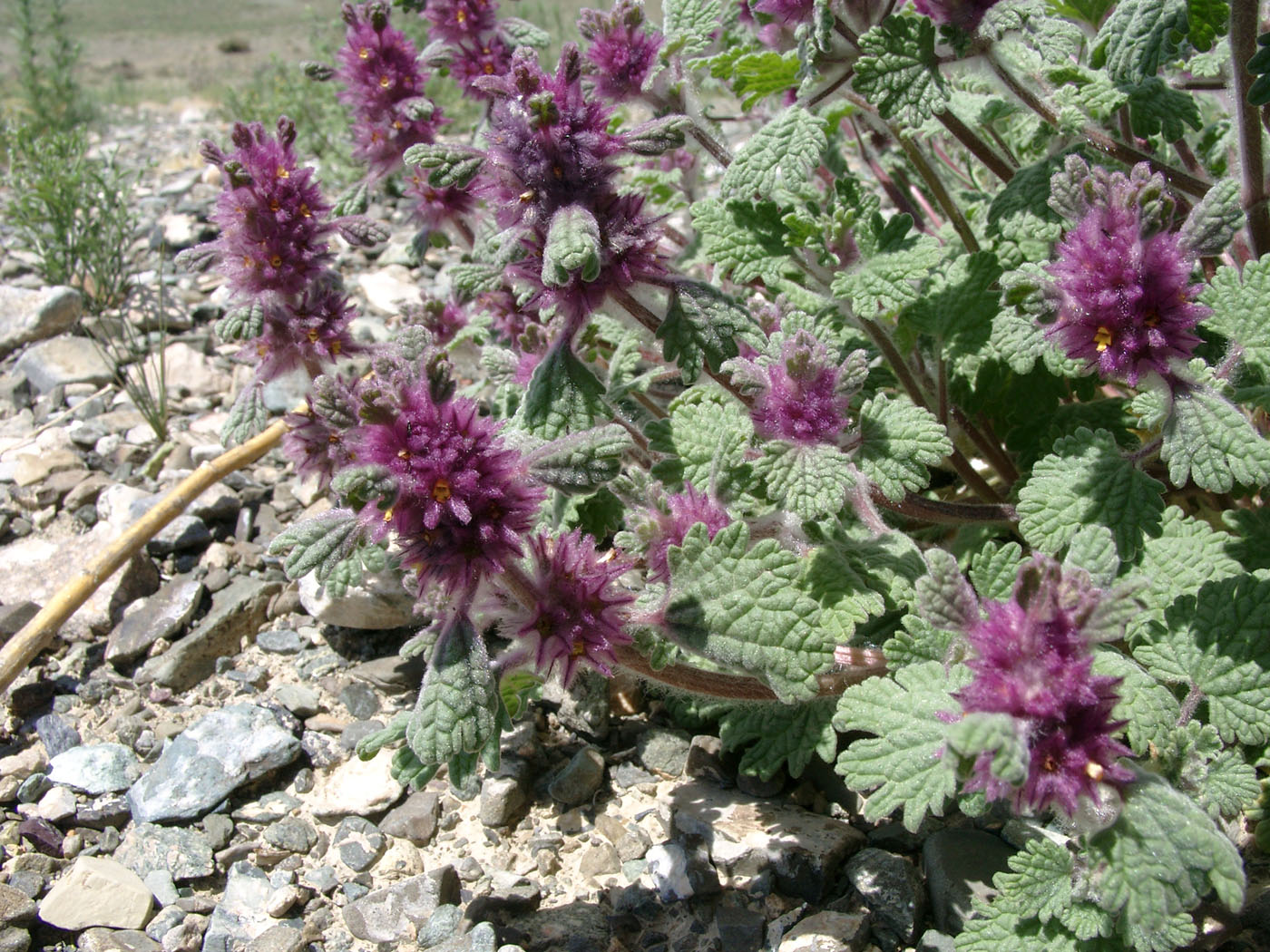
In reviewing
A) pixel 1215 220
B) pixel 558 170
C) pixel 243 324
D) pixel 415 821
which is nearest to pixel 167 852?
pixel 415 821

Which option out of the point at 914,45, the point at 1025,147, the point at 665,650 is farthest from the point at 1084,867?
the point at 1025,147

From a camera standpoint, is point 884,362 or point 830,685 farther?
point 884,362

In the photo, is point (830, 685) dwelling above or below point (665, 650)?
below

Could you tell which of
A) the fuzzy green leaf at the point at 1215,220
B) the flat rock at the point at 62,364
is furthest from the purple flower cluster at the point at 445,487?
the flat rock at the point at 62,364

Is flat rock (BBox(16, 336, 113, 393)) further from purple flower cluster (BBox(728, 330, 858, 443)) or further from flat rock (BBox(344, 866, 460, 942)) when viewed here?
purple flower cluster (BBox(728, 330, 858, 443))

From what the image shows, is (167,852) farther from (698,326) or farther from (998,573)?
(998,573)

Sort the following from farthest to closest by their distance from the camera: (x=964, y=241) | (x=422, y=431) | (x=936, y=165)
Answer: (x=936, y=165), (x=964, y=241), (x=422, y=431)

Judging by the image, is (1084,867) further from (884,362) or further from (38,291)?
(38,291)
